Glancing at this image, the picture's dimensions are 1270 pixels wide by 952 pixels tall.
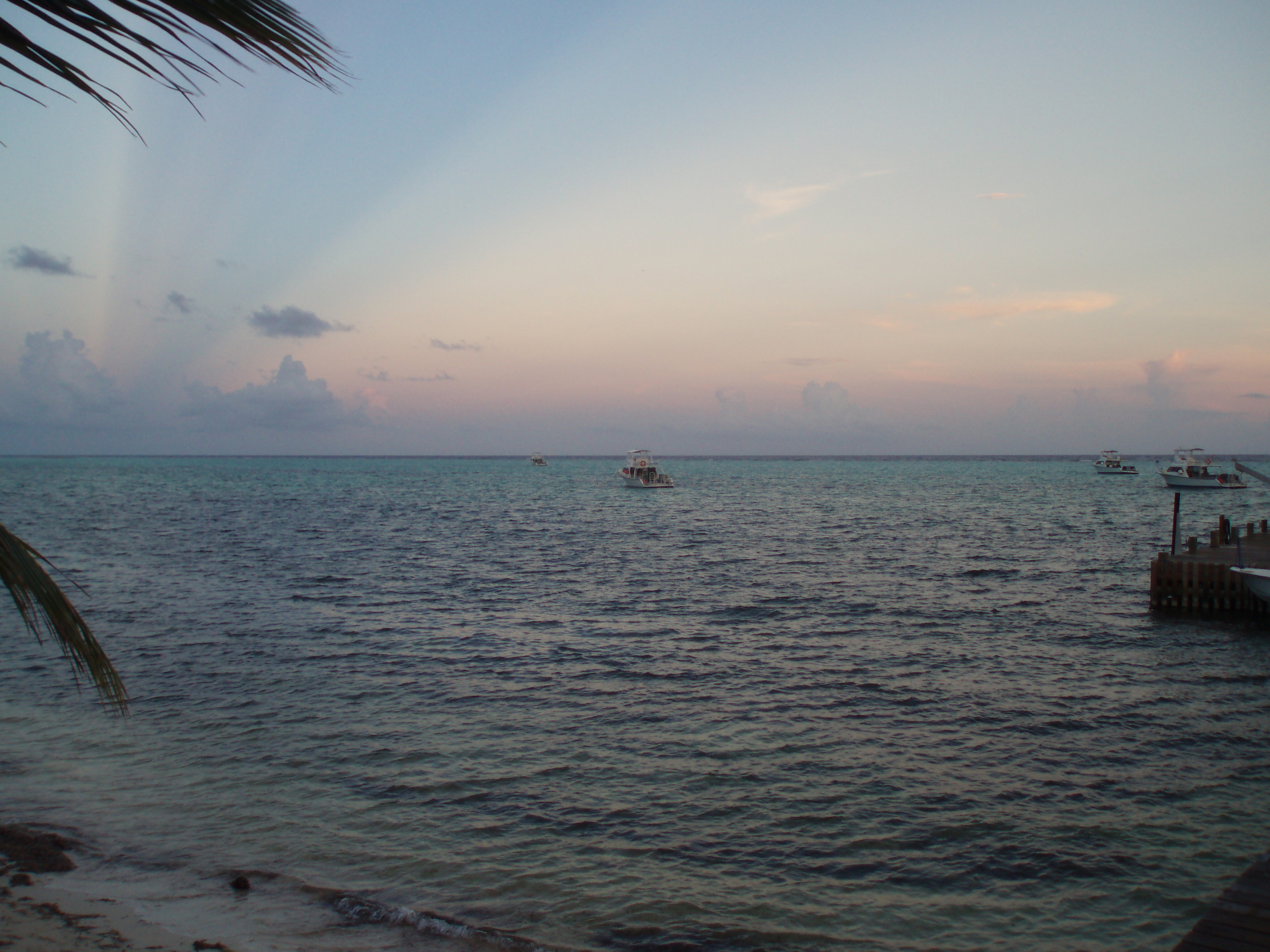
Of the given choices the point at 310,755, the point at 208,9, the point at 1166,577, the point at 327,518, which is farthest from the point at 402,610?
the point at 327,518

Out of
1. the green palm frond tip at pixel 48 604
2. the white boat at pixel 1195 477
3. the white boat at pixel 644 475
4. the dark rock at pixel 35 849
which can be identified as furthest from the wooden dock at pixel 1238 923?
the white boat at pixel 1195 477

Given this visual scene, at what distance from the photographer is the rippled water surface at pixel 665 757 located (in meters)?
9.45

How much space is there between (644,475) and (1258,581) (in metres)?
83.4

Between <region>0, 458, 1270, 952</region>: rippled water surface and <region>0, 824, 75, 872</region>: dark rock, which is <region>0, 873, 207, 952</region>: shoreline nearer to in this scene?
<region>0, 458, 1270, 952</region>: rippled water surface

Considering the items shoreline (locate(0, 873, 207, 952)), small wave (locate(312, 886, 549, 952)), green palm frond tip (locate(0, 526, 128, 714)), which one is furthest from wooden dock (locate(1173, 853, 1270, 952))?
shoreline (locate(0, 873, 207, 952))

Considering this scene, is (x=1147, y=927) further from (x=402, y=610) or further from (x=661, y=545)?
(x=661, y=545)

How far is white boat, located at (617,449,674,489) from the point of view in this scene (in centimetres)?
10506

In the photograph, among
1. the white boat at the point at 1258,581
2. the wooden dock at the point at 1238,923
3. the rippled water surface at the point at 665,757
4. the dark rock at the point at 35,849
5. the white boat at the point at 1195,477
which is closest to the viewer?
the wooden dock at the point at 1238,923

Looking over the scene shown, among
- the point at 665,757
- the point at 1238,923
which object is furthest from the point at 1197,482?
the point at 1238,923

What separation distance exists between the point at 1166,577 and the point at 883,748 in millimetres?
17206

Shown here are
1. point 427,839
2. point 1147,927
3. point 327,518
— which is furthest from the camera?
point 327,518

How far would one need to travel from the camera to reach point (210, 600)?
92.7ft

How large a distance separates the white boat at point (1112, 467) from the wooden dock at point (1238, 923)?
18136 centimetres

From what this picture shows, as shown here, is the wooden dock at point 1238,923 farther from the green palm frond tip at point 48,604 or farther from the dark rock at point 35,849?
the dark rock at point 35,849
